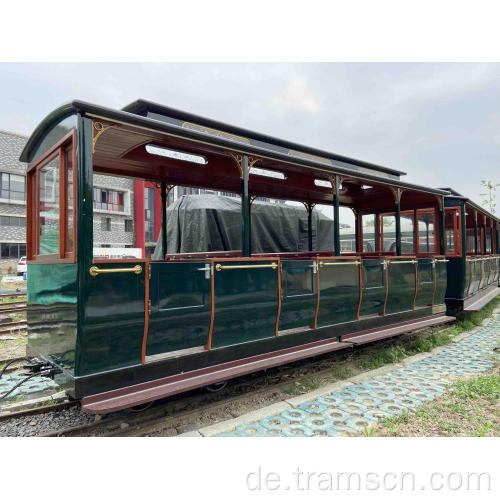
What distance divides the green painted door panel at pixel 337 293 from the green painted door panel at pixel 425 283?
6.66 feet

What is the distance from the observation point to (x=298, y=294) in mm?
4746

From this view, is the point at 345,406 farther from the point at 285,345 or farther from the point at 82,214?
the point at 82,214

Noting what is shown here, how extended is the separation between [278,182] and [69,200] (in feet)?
13.3

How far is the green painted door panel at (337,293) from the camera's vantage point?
16.7 feet

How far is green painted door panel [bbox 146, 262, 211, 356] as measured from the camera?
344cm

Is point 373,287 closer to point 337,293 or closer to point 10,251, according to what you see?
point 337,293

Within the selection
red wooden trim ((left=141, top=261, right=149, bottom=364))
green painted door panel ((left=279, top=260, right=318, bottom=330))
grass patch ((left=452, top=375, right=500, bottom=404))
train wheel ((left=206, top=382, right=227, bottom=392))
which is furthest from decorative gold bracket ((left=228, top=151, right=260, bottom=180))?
grass patch ((left=452, top=375, right=500, bottom=404))

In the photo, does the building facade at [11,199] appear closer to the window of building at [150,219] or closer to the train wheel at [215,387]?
the window of building at [150,219]

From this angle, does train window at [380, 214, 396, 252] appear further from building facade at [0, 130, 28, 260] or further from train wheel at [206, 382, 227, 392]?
building facade at [0, 130, 28, 260]

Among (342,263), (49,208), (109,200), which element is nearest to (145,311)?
(49,208)

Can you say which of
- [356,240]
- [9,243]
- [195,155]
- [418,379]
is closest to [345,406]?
[418,379]

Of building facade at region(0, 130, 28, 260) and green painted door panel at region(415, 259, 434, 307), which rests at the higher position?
building facade at region(0, 130, 28, 260)

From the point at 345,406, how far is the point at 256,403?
95cm

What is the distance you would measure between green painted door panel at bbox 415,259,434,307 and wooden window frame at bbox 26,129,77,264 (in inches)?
235
